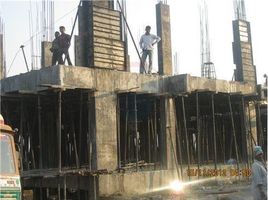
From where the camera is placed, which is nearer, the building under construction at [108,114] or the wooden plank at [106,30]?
the building under construction at [108,114]

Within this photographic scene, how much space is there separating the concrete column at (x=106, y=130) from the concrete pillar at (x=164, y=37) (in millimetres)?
2749

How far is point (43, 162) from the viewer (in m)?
14.7

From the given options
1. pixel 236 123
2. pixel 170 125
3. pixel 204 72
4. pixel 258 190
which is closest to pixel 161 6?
pixel 170 125

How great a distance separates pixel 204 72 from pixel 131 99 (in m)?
12.8

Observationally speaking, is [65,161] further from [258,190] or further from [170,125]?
[258,190]

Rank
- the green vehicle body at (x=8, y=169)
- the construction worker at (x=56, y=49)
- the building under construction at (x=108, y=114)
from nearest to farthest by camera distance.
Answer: the green vehicle body at (x=8, y=169)
the building under construction at (x=108, y=114)
the construction worker at (x=56, y=49)

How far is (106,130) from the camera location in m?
12.1

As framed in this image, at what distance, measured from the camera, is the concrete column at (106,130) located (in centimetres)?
1197

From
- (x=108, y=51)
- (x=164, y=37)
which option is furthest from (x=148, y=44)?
(x=108, y=51)

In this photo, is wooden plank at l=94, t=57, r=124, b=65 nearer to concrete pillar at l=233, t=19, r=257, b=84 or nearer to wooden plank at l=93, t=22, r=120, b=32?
wooden plank at l=93, t=22, r=120, b=32

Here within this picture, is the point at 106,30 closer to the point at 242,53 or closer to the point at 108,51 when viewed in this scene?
the point at 108,51

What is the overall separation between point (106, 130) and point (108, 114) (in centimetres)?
40

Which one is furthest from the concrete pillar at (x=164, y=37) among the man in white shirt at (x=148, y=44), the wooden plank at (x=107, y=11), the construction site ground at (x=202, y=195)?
the construction site ground at (x=202, y=195)

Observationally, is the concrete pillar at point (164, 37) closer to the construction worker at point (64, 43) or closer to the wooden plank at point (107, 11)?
the wooden plank at point (107, 11)
